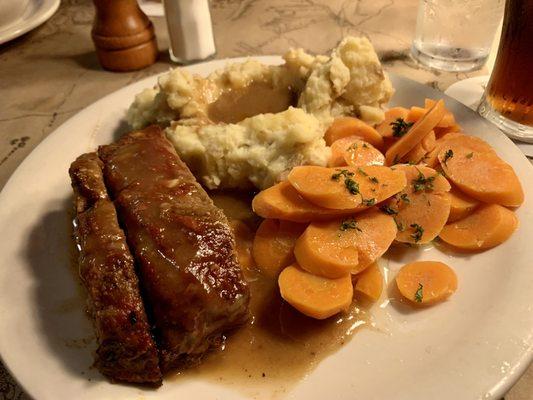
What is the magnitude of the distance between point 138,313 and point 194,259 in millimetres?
292

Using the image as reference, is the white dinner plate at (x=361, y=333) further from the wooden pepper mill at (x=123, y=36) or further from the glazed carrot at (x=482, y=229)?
the wooden pepper mill at (x=123, y=36)

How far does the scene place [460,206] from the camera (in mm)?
2494

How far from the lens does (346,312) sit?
2242 mm

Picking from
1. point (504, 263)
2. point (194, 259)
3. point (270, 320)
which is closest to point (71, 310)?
point (194, 259)

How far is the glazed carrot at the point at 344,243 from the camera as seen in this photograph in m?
2.22

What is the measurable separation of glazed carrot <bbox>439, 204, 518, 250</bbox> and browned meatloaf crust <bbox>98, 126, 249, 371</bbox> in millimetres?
1129

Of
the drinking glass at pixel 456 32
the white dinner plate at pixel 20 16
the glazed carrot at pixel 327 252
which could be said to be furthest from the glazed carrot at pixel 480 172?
the white dinner plate at pixel 20 16

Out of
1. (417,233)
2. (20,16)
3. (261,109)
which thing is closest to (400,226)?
(417,233)

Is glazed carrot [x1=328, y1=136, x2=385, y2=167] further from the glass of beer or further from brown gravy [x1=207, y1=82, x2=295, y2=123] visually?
the glass of beer

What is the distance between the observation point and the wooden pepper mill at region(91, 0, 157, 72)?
3.95m

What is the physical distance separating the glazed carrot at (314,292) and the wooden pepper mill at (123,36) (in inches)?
109

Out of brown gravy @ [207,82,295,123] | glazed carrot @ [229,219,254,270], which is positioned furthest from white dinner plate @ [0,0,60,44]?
glazed carrot @ [229,219,254,270]

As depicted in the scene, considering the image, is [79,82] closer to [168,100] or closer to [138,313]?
[168,100]

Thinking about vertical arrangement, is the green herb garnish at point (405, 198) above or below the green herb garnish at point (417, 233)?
above
